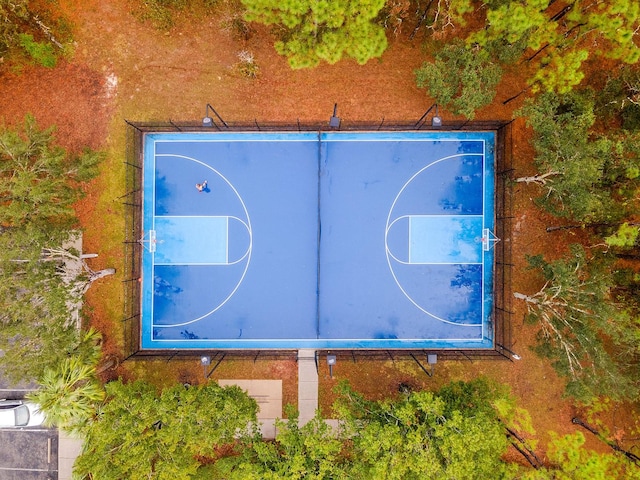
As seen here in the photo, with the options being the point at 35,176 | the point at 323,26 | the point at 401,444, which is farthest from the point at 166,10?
the point at 401,444

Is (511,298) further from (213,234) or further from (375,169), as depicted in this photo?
(213,234)

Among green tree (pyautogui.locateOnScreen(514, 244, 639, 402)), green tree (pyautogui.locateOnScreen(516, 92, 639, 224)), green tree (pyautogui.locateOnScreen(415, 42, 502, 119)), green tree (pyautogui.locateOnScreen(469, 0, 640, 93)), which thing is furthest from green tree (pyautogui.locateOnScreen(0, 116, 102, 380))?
green tree (pyautogui.locateOnScreen(514, 244, 639, 402))

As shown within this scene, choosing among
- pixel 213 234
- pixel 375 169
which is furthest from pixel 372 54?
pixel 213 234

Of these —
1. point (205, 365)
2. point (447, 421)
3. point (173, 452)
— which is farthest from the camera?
point (205, 365)

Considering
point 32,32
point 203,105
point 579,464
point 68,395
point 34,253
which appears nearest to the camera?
point 34,253

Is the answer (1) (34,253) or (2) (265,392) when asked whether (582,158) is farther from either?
(1) (34,253)

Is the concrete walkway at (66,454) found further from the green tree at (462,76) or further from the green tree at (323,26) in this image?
the green tree at (462,76)

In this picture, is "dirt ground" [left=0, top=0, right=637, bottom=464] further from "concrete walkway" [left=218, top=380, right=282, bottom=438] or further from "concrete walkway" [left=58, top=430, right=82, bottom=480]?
"concrete walkway" [left=58, top=430, right=82, bottom=480]
